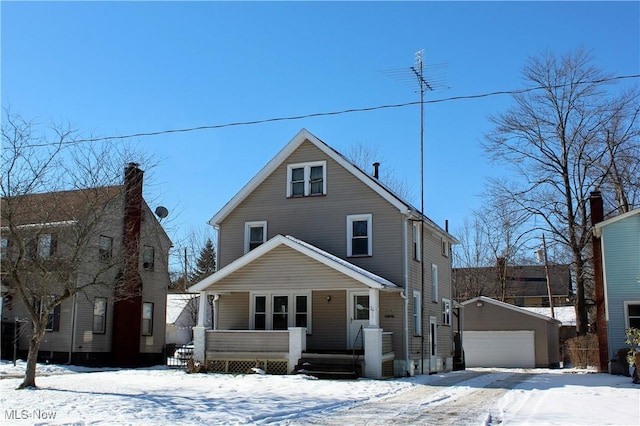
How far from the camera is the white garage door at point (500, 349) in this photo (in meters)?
36.8

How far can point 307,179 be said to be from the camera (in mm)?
25688

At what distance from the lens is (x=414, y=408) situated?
13484mm

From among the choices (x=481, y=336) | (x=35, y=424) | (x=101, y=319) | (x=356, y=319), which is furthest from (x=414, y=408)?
(x=481, y=336)

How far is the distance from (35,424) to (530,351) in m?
31.2

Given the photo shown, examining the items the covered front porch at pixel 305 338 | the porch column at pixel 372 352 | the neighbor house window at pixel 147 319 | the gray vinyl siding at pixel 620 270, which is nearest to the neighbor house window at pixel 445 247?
the gray vinyl siding at pixel 620 270

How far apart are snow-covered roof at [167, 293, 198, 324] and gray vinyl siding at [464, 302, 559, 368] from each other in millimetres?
20324

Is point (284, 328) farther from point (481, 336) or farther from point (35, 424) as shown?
point (481, 336)

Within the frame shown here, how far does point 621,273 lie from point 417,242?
816 cm

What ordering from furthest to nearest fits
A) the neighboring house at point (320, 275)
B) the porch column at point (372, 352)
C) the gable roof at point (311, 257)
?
the neighboring house at point (320, 275) < the gable roof at point (311, 257) < the porch column at point (372, 352)

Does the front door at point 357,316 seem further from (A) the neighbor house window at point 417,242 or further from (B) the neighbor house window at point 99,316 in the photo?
(B) the neighbor house window at point 99,316

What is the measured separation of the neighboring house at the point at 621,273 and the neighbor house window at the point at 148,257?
67.4 ft

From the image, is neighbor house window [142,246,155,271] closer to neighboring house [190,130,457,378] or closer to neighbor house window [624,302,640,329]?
neighboring house [190,130,457,378]

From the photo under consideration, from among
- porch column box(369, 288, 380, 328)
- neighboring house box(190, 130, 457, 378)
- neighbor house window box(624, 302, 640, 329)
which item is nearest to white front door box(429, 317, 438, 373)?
neighboring house box(190, 130, 457, 378)

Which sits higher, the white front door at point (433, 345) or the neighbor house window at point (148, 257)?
the neighbor house window at point (148, 257)
